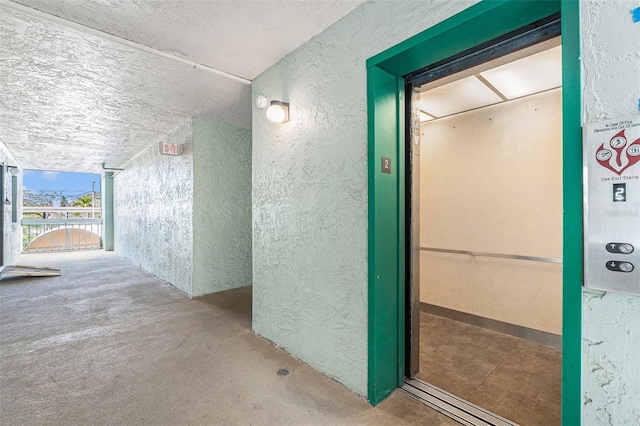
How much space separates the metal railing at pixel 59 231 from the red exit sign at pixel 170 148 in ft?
24.6

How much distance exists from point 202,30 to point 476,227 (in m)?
3.15

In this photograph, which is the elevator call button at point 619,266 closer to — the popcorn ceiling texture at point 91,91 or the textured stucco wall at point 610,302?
the textured stucco wall at point 610,302

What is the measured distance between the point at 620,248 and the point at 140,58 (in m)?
3.26

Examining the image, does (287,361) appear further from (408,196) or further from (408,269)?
(408,196)

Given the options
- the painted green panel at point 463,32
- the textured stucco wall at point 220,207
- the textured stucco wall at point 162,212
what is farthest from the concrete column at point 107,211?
the painted green panel at point 463,32

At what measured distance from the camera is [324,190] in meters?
2.02

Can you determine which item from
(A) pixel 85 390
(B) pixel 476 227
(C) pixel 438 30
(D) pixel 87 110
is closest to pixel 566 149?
(C) pixel 438 30

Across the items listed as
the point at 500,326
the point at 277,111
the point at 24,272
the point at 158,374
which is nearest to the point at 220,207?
the point at 277,111

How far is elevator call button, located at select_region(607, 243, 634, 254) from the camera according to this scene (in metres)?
0.89

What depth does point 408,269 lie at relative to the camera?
6.44 feet

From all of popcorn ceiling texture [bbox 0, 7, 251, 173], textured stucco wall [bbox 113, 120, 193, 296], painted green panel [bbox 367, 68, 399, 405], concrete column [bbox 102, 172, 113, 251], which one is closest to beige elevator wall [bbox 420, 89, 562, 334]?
painted green panel [bbox 367, 68, 399, 405]

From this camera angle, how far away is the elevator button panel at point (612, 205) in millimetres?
888

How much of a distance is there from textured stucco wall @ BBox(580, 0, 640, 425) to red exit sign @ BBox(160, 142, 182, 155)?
4360mm

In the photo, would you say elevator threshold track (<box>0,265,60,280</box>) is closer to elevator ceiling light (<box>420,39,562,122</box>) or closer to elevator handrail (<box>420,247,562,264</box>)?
elevator handrail (<box>420,247,562,264</box>)
